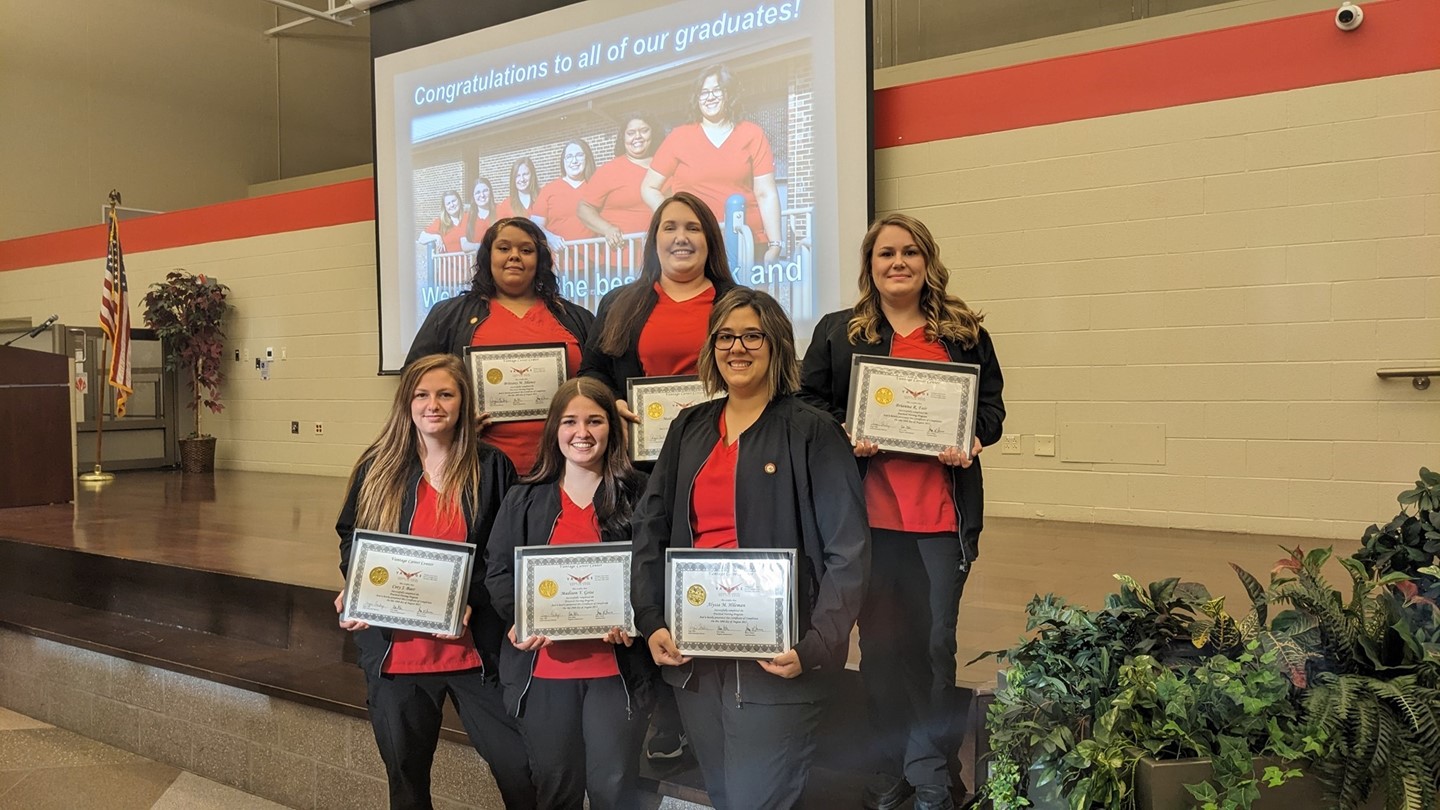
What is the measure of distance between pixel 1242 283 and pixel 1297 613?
3.55m

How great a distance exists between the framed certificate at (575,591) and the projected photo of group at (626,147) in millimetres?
3237

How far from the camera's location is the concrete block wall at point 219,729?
255 cm

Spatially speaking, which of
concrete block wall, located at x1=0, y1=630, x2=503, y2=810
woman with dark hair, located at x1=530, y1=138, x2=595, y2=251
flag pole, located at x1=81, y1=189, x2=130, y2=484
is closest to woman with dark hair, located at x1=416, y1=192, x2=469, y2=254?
woman with dark hair, located at x1=530, y1=138, x2=595, y2=251

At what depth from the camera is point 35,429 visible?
18.3 feet

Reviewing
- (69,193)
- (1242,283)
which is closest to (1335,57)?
(1242,283)

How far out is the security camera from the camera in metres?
3.88

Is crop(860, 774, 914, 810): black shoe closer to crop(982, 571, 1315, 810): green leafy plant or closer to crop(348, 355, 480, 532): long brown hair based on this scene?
crop(982, 571, 1315, 810): green leafy plant

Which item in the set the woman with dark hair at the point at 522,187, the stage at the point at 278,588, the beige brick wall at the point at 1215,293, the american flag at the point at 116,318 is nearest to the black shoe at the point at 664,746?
the stage at the point at 278,588

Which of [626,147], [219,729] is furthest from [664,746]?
[626,147]

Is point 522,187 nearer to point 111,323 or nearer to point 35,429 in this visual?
point 35,429

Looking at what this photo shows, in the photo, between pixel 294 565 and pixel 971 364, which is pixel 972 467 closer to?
pixel 971 364

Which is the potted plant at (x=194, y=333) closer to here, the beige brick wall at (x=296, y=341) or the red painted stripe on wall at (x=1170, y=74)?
the beige brick wall at (x=296, y=341)

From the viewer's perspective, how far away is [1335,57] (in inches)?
157

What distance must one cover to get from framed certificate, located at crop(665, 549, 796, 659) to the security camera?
152 inches
